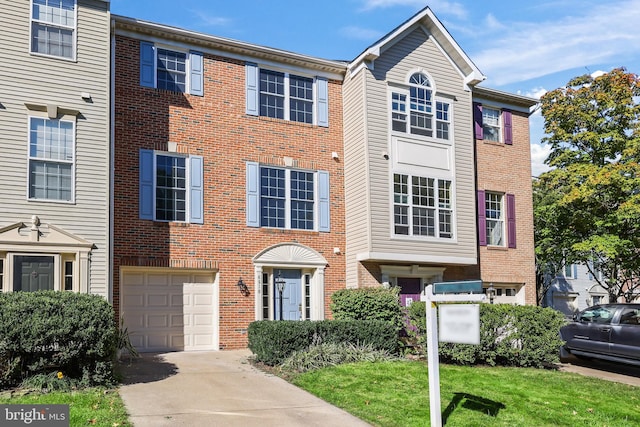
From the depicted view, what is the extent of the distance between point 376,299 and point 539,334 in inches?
151

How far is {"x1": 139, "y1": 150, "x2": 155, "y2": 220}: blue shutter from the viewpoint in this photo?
15.1 m

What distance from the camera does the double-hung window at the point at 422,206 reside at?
1736 centimetres

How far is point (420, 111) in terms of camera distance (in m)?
18.1

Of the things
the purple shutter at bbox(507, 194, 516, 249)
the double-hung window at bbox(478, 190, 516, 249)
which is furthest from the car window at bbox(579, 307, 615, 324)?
the purple shutter at bbox(507, 194, 516, 249)

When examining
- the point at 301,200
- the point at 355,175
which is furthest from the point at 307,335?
the point at 355,175

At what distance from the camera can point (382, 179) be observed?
56.1 ft

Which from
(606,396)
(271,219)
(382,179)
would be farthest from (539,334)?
(271,219)

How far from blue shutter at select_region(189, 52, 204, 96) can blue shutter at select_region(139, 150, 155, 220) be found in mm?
2013

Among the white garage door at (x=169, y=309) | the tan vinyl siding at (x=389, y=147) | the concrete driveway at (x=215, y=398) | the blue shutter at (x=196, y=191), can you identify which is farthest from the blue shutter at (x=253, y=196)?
the concrete driveway at (x=215, y=398)

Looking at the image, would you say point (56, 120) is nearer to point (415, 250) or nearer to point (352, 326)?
point (352, 326)

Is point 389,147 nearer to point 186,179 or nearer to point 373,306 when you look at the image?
point 373,306

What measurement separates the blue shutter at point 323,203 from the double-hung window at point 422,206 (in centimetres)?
182

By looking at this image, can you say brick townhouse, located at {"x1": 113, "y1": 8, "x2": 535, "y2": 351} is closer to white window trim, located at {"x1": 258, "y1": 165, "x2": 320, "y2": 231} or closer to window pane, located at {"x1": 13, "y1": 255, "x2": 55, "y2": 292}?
white window trim, located at {"x1": 258, "y1": 165, "x2": 320, "y2": 231}

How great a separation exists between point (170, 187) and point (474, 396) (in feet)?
28.8
